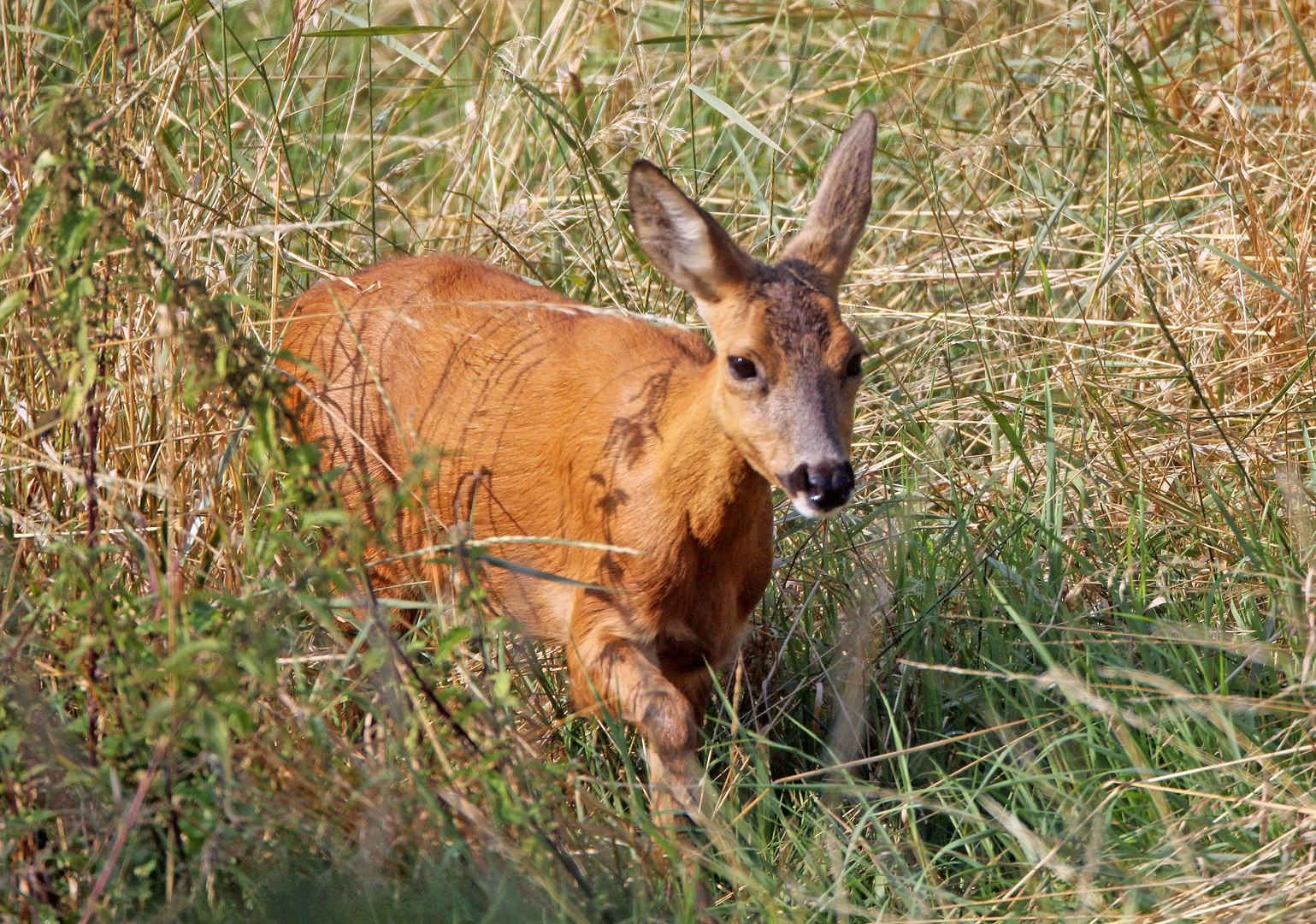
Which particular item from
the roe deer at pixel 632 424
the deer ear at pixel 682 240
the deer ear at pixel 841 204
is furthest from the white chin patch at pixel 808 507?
the deer ear at pixel 841 204

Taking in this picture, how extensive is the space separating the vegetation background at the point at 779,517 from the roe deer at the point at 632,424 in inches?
7.6

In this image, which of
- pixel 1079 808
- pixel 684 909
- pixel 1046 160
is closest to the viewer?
pixel 684 909

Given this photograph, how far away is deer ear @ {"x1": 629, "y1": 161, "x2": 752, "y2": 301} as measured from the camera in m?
3.51

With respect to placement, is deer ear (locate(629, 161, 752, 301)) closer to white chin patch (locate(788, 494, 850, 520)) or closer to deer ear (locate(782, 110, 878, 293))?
deer ear (locate(782, 110, 878, 293))

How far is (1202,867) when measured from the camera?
2844mm

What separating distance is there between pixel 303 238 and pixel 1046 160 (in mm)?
3066

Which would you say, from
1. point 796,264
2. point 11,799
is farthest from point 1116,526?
point 11,799

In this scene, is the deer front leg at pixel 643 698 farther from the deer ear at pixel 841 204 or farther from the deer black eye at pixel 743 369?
the deer ear at pixel 841 204

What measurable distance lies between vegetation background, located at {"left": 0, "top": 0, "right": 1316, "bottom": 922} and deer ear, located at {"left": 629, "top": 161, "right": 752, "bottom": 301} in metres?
0.91

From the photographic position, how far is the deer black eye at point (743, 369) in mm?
3402

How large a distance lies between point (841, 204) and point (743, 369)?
26.2 inches

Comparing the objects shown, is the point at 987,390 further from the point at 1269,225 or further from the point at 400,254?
the point at 400,254

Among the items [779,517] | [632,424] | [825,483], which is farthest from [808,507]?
[779,517]

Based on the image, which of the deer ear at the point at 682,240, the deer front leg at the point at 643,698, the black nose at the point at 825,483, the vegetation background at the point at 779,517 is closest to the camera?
the vegetation background at the point at 779,517
